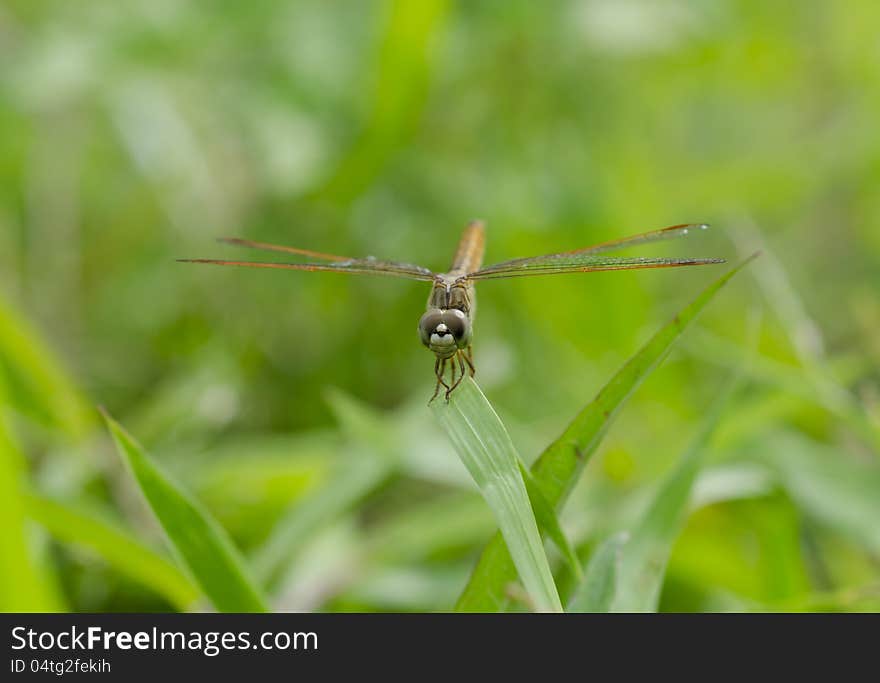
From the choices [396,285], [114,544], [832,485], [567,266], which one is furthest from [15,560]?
[396,285]

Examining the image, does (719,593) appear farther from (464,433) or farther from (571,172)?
(571,172)

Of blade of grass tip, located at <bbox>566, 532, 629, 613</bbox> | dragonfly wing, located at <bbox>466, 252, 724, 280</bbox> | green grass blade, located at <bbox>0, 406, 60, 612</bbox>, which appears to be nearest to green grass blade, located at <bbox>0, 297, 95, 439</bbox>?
green grass blade, located at <bbox>0, 406, 60, 612</bbox>

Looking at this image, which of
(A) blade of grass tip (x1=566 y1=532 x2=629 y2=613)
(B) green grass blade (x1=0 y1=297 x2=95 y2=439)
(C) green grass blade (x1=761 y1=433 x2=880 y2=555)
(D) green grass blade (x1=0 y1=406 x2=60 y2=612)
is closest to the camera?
(A) blade of grass tip (x1=566 y1=532 x2=629 y2=613)

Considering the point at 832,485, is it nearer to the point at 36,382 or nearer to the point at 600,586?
the point at 600,586

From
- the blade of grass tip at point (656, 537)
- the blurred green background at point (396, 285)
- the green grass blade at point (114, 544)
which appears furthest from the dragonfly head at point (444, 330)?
the green grass blade at point (114, 544)

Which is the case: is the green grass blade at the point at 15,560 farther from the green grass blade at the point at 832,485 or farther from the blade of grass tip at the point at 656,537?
the green grass blade at the point at 832,485

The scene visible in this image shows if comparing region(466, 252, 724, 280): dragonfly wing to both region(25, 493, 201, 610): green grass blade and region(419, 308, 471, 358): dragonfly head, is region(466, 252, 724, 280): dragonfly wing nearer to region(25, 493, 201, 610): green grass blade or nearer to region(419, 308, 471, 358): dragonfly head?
region(419, 308, 471, 358): dragonfly head
